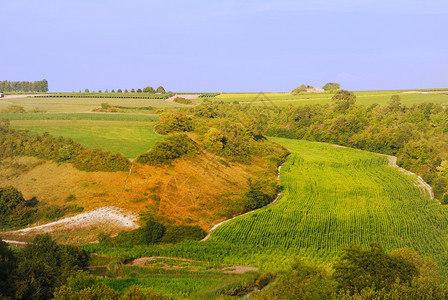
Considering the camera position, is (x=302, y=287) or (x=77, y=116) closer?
(x=302, y=287)

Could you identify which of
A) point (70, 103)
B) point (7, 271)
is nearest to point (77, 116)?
point (70, 103)

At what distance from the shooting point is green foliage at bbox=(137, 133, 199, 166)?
116 feet

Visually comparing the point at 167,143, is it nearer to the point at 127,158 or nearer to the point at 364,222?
the point at 127,158

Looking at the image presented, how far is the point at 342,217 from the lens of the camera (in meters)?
32.4

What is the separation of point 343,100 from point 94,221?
219ft

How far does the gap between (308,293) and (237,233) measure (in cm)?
1306

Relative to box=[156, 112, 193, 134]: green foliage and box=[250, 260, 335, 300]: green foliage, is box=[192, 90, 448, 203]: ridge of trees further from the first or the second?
box=[250, 260, 335, 300]: green foliage

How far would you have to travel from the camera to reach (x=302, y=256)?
2473cm

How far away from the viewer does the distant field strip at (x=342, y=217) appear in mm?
27484

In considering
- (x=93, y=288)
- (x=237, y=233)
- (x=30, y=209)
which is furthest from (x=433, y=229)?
(x=30, y=209)

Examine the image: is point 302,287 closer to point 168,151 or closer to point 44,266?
point 44,266

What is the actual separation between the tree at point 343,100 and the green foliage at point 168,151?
45394 millimetres

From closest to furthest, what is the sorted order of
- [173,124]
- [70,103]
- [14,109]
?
[173,124]
[14,109]
[70,103]

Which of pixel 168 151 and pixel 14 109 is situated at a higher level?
pixel 14 109
